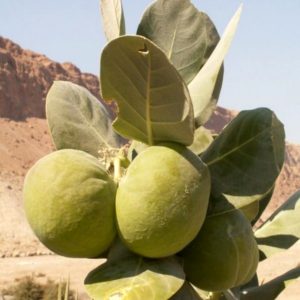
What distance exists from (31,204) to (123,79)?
277 millimetres

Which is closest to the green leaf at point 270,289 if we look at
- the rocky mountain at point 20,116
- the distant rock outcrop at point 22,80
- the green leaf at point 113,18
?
the green leaf at point 113,18

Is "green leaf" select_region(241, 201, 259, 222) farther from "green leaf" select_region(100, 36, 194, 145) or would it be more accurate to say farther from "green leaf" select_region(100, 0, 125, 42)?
"green leaf" select_region(100, 0, 125, 42)

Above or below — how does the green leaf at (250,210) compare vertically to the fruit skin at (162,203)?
below

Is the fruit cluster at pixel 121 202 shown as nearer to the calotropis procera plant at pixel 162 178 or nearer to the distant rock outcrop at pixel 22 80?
the calotropis procera plant at pixel 162 178

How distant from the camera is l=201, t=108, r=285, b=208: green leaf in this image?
1.18m

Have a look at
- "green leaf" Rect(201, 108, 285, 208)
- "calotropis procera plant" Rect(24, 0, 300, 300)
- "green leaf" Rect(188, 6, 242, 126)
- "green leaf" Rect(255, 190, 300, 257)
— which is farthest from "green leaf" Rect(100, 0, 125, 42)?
"green leaf" Rect(255, 190, 300, 257)

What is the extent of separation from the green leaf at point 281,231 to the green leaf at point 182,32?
1.42 ft

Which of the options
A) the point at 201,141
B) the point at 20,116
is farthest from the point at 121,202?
the point at 20,116

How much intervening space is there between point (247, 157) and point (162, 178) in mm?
217

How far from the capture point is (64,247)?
1131 millimetres

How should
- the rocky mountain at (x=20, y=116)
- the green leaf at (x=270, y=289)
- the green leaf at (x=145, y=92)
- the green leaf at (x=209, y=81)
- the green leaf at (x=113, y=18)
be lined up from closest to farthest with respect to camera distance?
the green leaf at (x=145, y=92) → the green leaf at (x=209, y=81) → the green leaf at (x=113, y=18) → the green leaf at (x=270, y=289) → the rocky mountain at (x=20, y=116)

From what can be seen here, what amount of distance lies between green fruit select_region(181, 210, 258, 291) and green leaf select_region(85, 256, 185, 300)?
61 mm

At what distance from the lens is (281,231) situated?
4.88ft

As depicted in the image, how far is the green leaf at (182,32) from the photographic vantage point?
→ 1.31 m
